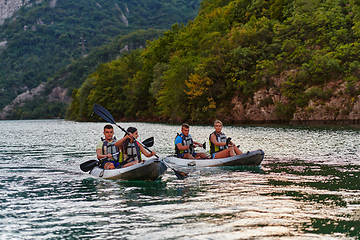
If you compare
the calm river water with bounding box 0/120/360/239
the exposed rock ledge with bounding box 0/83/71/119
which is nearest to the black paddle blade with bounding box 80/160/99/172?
the calm river water with bounding box 0/120/360/239

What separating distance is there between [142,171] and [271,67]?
4343 centimetres

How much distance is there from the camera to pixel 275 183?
1110 centimetres

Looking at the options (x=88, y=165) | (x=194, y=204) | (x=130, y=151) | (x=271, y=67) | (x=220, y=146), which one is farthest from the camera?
(x=271, y=67)

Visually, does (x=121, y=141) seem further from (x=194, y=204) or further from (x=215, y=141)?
(x=215, y=141)

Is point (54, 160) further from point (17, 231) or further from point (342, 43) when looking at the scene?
point (342, 43)

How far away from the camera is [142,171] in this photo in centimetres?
1154

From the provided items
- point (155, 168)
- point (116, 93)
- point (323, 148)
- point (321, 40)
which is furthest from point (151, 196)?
point (116, 93)

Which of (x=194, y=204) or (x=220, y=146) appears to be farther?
(x=220, y=146)

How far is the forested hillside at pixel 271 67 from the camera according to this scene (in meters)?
46.0

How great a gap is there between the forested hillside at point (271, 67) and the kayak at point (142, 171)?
37322 millimetres

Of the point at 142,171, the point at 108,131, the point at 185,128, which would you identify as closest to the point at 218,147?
the point at 185,128

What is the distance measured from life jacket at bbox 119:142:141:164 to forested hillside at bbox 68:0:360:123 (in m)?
37.1

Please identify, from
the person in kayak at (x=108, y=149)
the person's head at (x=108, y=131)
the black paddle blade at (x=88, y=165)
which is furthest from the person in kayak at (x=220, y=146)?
the black paddle blade at (x=88, y=165)

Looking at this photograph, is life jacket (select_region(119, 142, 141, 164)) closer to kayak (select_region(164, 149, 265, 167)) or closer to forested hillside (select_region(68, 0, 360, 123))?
kayak (select_region(164, 149, 265, 167))
